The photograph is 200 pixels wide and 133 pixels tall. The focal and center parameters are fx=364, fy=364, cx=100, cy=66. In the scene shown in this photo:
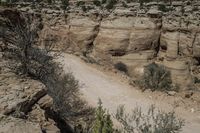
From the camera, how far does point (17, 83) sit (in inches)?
272

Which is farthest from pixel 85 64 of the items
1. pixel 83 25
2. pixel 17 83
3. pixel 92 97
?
pixel 17 83

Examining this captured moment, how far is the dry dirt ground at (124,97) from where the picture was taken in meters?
12.8

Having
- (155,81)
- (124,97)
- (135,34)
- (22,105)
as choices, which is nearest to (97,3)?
(135,34)

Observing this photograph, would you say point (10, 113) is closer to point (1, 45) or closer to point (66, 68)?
point (1, 45)

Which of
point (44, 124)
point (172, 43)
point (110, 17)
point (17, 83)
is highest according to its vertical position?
point (17, 83)

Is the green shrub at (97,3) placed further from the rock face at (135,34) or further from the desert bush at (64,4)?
the desert bush at (64,4)

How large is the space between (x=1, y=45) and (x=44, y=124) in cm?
293

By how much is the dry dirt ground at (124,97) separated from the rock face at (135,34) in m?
7.45

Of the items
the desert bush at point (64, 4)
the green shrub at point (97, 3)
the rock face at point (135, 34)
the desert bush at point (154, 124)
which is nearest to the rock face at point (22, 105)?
→ the desert bush at point (154, 124)

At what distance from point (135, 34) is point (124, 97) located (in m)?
11.7

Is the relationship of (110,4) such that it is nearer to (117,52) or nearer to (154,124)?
(117,52)

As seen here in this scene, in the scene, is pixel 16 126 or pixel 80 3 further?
pixel 80 3

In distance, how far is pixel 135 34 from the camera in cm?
2520

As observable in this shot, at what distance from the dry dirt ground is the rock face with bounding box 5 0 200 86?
7452 millimetres
